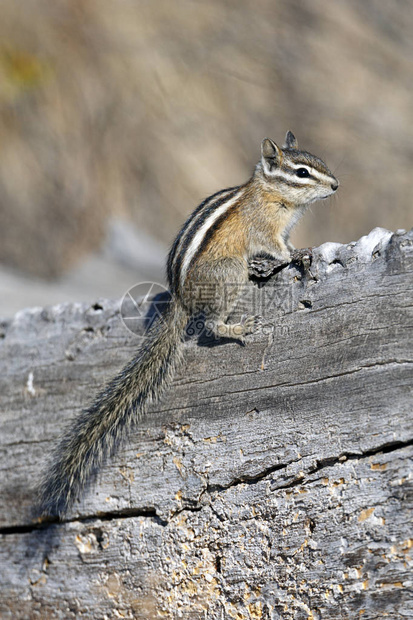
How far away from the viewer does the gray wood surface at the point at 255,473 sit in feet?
5.29

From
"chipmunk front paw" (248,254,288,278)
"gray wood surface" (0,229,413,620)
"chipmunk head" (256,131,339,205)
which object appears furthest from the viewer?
"chipmunk head" (256,131,339,205)

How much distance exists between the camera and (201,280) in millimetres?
2559

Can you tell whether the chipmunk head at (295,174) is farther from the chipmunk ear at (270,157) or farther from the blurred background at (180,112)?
the blurred background at (180,112)

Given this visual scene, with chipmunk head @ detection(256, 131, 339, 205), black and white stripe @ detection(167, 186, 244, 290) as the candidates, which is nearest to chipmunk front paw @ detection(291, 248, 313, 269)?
black and white stripe @ detection(167, 186, 244, 290)

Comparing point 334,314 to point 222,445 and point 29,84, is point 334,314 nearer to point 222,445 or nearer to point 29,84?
point 222,445

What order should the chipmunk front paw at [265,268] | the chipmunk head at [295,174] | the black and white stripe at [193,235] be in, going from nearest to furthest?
1. the chipmunk front paw at [265,268]
2. the black and white stripe at [193,235]
3. the chipmunk head at [295,174]

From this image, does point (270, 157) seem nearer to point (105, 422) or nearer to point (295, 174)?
point (295, 174)

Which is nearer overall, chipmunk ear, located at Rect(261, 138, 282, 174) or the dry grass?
chipmunk ear, located at Rect(261, 138, 282, 174)

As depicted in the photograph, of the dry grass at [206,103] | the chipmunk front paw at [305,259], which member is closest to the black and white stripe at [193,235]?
the chipmunk front paw at [305,259]

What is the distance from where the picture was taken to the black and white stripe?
2621mm

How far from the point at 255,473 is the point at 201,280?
36.7 inches

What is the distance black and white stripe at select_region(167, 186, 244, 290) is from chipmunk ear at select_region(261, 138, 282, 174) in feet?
1.00

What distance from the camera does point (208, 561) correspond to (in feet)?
6.03

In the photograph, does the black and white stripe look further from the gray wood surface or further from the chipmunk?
the gray wood surface
